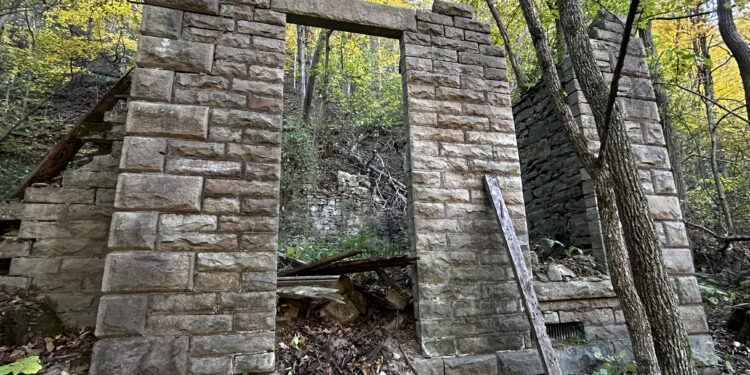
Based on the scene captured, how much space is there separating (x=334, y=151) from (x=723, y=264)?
8.34 metres

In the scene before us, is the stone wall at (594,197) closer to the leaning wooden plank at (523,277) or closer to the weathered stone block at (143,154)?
the leaning wooden plank at (523,277)

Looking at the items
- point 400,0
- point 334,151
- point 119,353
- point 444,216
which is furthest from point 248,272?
point 400,0

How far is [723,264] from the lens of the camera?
5.58m

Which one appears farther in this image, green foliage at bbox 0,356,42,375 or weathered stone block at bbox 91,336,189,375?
weathered stone block at bbox 91,336,189,375

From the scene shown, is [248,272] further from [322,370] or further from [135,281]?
[322,370]

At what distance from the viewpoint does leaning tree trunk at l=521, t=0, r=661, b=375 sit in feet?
7.91

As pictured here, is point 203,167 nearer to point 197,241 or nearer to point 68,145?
point 197,241

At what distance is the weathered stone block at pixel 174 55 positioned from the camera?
8.96 ft

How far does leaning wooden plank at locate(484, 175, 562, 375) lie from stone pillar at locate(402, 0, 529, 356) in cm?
13

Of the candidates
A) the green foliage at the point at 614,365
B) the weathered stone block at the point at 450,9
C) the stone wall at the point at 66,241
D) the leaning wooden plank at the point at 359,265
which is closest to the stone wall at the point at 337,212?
the leaning wooden plank at the point at 359,265

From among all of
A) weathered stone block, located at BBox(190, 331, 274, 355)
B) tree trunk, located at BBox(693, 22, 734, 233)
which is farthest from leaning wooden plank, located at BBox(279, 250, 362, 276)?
tree trunk, located at BBox(693, 22, 734, 233)

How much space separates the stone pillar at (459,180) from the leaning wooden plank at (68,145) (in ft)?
8.65

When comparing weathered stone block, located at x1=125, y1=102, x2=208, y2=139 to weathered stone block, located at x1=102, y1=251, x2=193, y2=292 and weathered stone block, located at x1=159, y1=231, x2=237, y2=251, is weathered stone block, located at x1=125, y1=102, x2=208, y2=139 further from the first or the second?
weathered stone block, located at x1=102, y1=251, x2=193, y2=292

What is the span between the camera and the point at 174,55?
9.20 feet
